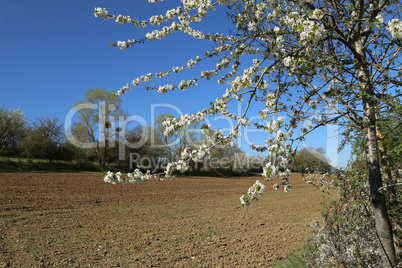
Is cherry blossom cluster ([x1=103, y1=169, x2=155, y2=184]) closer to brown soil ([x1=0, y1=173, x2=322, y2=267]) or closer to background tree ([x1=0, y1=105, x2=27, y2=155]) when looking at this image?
brown soil ([x1=0, y1=173, x2=322, y2=267])

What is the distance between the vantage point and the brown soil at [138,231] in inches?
251

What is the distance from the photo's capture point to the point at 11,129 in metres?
27.9

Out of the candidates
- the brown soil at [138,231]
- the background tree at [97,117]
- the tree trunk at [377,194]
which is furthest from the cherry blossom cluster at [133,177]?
the background tree at [97,117]

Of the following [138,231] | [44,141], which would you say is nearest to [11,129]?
[44,141]

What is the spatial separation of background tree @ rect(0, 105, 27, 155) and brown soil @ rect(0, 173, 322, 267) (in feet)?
52.7

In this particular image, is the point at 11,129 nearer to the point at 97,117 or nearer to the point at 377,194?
the point at 97,117

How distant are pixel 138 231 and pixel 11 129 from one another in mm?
26940

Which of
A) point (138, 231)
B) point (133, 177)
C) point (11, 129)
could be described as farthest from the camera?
point (11, 129)

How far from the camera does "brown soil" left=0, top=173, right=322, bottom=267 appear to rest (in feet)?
20.9

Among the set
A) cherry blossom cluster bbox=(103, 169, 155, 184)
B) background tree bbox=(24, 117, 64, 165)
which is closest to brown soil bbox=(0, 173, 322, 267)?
cherry blossom cluster bbox=(103, 169, 155, 184)

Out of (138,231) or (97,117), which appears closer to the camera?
(138,231)

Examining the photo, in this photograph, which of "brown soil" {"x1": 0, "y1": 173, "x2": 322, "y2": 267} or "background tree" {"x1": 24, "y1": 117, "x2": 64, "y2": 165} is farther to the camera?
"background tree" {"x1": 24, "y1": 117, "x2": 64, "y2": 165}

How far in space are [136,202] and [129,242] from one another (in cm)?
663

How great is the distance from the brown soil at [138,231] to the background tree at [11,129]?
52.7ft
